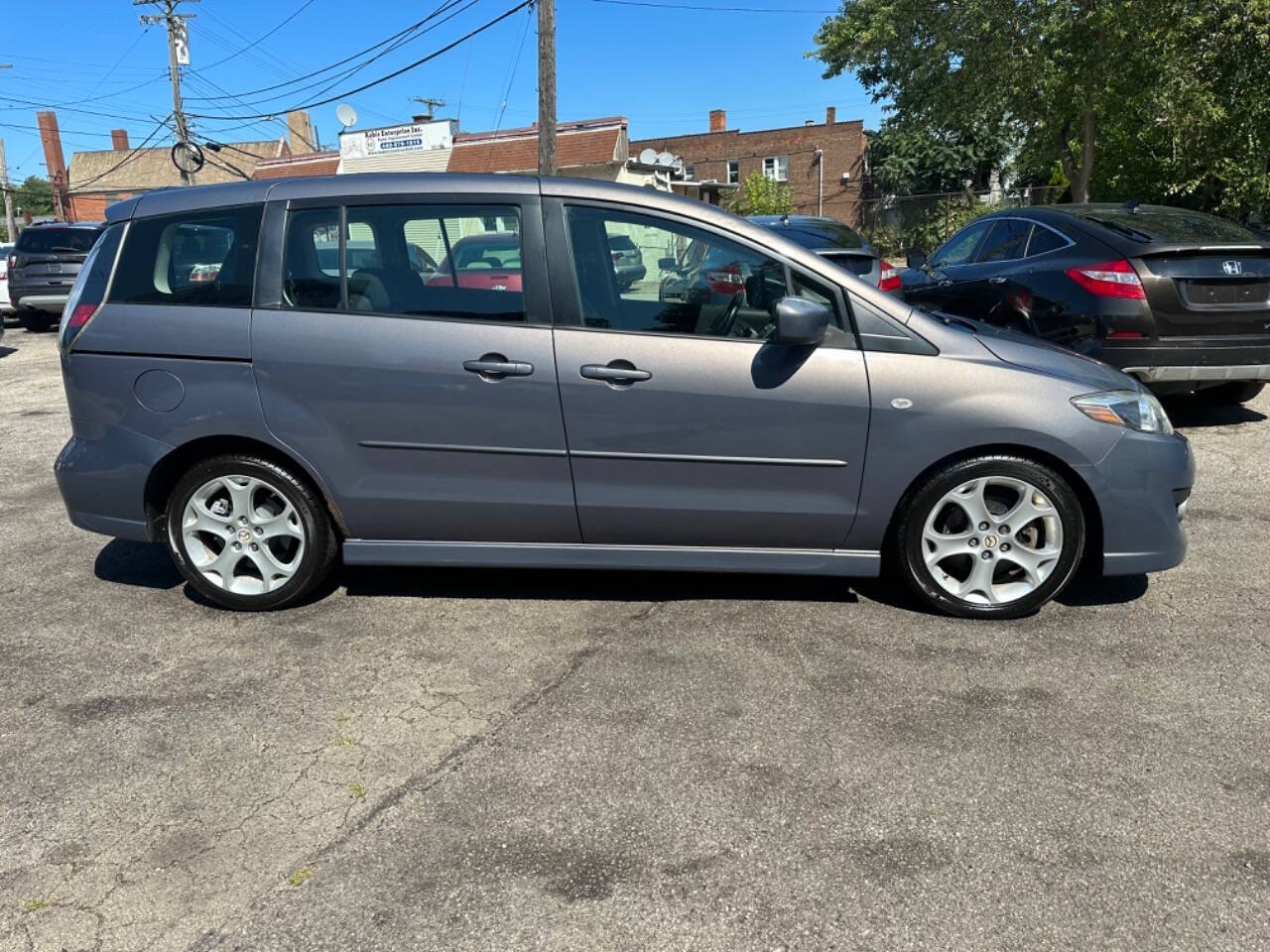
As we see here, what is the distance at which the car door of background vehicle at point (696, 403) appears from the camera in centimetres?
378

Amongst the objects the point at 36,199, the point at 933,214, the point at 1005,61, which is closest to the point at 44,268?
the point at 1005,61

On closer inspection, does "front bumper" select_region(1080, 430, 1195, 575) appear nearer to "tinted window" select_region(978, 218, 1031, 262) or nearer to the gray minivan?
the gray minivan

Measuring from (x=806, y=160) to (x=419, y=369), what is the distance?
4962 centimetres

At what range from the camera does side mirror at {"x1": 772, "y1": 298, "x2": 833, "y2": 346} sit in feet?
11.9

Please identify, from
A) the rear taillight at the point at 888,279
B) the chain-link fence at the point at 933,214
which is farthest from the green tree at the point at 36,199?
the rear taillight at the point at 888,279

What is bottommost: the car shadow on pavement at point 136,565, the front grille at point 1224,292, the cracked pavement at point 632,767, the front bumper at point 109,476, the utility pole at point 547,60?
the cracked pavement at point 632,767

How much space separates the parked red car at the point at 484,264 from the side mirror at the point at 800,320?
1060 millimetres

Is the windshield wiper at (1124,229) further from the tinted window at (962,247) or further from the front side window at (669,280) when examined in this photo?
the front side window at (669,280)

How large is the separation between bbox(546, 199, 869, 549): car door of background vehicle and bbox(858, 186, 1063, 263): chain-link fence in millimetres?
25552

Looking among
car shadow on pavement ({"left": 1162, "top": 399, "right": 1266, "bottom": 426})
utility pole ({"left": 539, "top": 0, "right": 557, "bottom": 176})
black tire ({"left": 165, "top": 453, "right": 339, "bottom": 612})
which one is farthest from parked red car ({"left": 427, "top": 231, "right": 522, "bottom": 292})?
utility pole ({"left": 539, "top": 0, "right": 557, "bottom": 176})

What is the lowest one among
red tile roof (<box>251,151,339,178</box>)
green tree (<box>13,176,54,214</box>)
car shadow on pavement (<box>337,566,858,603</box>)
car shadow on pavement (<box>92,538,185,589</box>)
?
car shadow on pavement (<box>337,566,858,603</box>)

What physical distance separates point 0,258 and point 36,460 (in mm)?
11925

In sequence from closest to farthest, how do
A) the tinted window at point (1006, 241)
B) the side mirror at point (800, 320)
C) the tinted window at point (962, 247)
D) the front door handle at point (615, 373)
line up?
the side mirror at point (800, 320), the front door handle at point (615, 373), the tinted window at point (1006, 241), the tinted window at point (962, 247)

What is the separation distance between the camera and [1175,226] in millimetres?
6668
